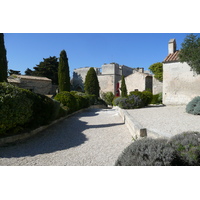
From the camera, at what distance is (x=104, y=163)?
3.25 meters

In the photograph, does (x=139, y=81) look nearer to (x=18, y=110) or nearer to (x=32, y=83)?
(x=32, y=83)

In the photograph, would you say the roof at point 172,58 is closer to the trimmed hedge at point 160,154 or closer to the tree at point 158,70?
the tree at point 158,70

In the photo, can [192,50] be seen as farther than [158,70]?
No

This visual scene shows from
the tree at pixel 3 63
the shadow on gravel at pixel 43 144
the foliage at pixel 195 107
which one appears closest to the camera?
the shadow on gravel at pixel 43 144

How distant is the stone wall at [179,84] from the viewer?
13180mm

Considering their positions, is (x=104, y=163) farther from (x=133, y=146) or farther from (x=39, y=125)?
(x=39, y=125)

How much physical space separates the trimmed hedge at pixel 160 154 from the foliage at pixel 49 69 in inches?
1277

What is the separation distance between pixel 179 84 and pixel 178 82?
0.62ft

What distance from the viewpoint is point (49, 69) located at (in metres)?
33.0

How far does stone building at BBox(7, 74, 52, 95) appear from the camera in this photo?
22731 millimetres

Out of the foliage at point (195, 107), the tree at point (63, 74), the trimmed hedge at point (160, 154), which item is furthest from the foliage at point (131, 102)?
the tree at point (63, 74)

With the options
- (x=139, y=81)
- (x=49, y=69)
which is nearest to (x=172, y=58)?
(x=139, y=81)

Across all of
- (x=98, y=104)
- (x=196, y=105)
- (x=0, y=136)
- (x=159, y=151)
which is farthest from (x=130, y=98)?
(x=159, y=151)

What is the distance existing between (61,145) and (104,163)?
1.81 meters
